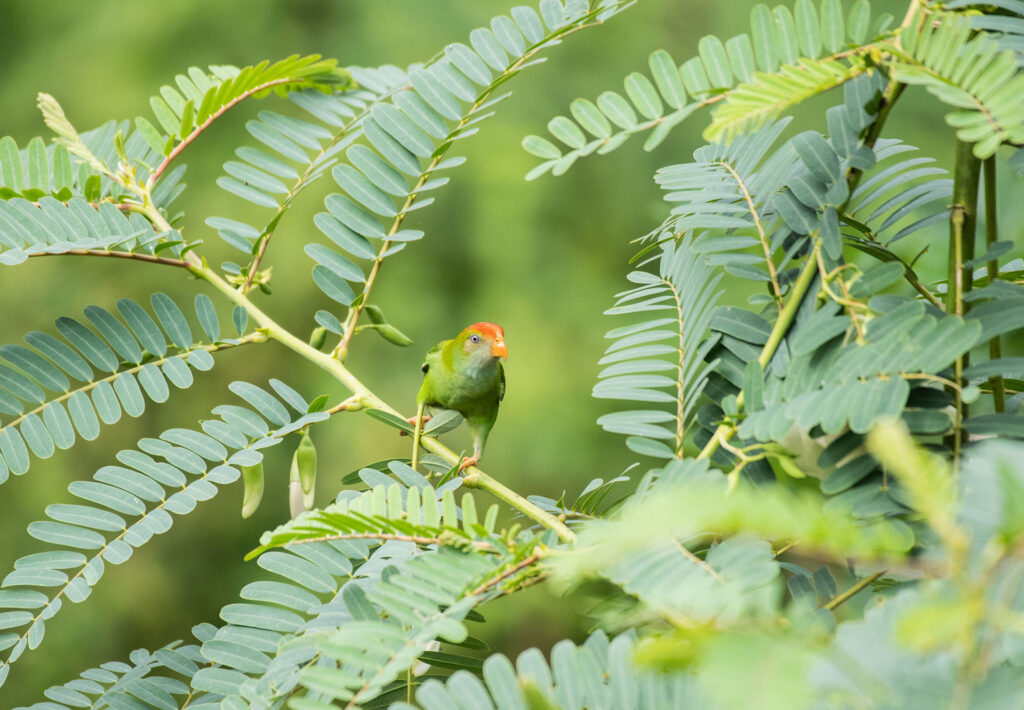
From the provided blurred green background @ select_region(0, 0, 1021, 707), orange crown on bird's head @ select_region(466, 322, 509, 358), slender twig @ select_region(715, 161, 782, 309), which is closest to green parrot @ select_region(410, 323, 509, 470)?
orange crown on bird's head @ select_region(466, 322, 509, 358)

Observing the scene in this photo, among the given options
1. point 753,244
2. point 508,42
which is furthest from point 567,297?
point 753,244

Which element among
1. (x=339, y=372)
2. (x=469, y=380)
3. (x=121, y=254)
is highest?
(x=121, y=254)

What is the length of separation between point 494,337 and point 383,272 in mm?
1005

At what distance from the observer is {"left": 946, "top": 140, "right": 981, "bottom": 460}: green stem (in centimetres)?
45

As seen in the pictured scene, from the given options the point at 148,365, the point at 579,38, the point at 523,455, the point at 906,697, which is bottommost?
the point at 523,455

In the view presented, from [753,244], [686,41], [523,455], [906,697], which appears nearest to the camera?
[906,697]

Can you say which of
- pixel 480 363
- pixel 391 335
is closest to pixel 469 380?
pixel 480 363

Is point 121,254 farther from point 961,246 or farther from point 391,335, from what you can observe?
point 961,246

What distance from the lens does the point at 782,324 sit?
531 millimetres

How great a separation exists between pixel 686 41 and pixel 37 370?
5.88 feet

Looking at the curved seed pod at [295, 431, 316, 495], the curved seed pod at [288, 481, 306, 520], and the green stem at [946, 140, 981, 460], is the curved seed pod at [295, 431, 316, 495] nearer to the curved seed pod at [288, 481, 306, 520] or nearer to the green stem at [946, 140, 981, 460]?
the curved seed pod at [288, 481, 306, 520]

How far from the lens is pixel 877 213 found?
0.65 meters

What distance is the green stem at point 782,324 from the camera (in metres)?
0.51

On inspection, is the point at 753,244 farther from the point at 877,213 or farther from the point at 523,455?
the point at 523,455
